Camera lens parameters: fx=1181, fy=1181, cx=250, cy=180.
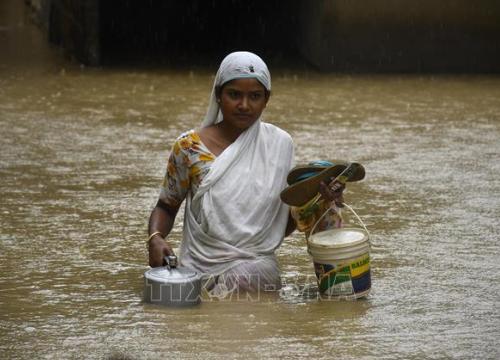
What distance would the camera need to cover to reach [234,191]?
16.9ft

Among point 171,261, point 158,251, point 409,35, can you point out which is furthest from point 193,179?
point 409,35

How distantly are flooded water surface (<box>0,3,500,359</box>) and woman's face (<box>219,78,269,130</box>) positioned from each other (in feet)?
2.61

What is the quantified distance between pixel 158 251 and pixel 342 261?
792mm

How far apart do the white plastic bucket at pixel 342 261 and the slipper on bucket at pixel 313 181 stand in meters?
0.16

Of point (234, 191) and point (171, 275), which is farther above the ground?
point (234, 191)

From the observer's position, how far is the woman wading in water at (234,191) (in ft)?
16.9

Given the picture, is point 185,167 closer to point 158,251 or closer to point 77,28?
point 158,251

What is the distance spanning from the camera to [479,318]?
16.0 ft

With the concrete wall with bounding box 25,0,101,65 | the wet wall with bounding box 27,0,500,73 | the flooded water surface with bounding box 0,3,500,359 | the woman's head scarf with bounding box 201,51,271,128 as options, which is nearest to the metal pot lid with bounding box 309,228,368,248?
the flooded water surface with bounding box 0,3,500,359

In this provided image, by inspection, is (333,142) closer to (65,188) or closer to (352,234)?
(65,188)

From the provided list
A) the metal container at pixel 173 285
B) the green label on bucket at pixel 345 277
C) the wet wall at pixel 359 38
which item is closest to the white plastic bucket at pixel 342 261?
the green label on bucket at pixel 345 277

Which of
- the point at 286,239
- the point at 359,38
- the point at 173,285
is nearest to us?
the point at 173,285

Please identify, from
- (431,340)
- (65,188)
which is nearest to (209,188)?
(431,340)

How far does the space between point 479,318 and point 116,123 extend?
20.8 ft
